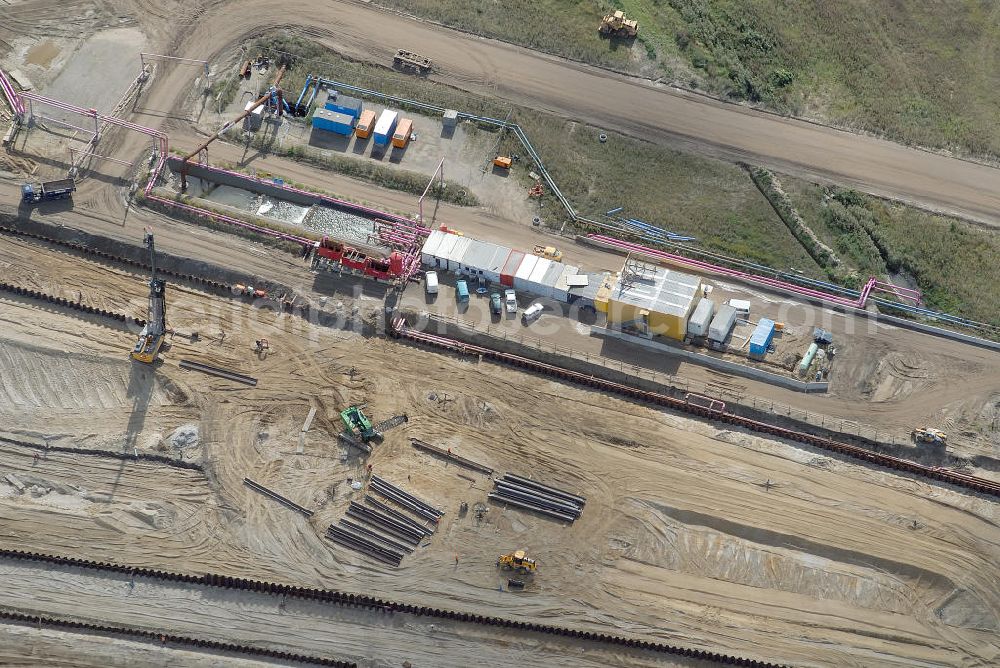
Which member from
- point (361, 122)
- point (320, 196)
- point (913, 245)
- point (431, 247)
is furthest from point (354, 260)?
point (913, 245)

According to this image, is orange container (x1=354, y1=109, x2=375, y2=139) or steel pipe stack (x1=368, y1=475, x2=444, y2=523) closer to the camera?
steel pipe stack (x1=368, y1=475, x2=444, y2=523)

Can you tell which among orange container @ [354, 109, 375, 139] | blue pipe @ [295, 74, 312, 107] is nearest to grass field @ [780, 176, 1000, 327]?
orange container @ [354, 109, 375, 139]

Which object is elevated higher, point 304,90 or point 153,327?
point 304,90

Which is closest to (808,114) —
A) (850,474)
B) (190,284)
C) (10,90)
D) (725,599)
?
(850,474)

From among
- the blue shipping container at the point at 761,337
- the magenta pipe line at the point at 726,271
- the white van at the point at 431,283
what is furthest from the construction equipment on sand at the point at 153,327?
the blue shipping container at the point at 761,337

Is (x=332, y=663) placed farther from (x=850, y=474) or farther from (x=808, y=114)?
(x=808, y=114)

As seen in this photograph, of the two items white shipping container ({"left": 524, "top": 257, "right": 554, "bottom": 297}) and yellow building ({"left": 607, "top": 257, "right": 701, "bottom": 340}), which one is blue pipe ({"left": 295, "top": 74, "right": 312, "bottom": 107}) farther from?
yellow building ({"left": 607, "top": 257, "right": 701, "bottom": 340})

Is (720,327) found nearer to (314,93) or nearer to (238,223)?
(238,223)
